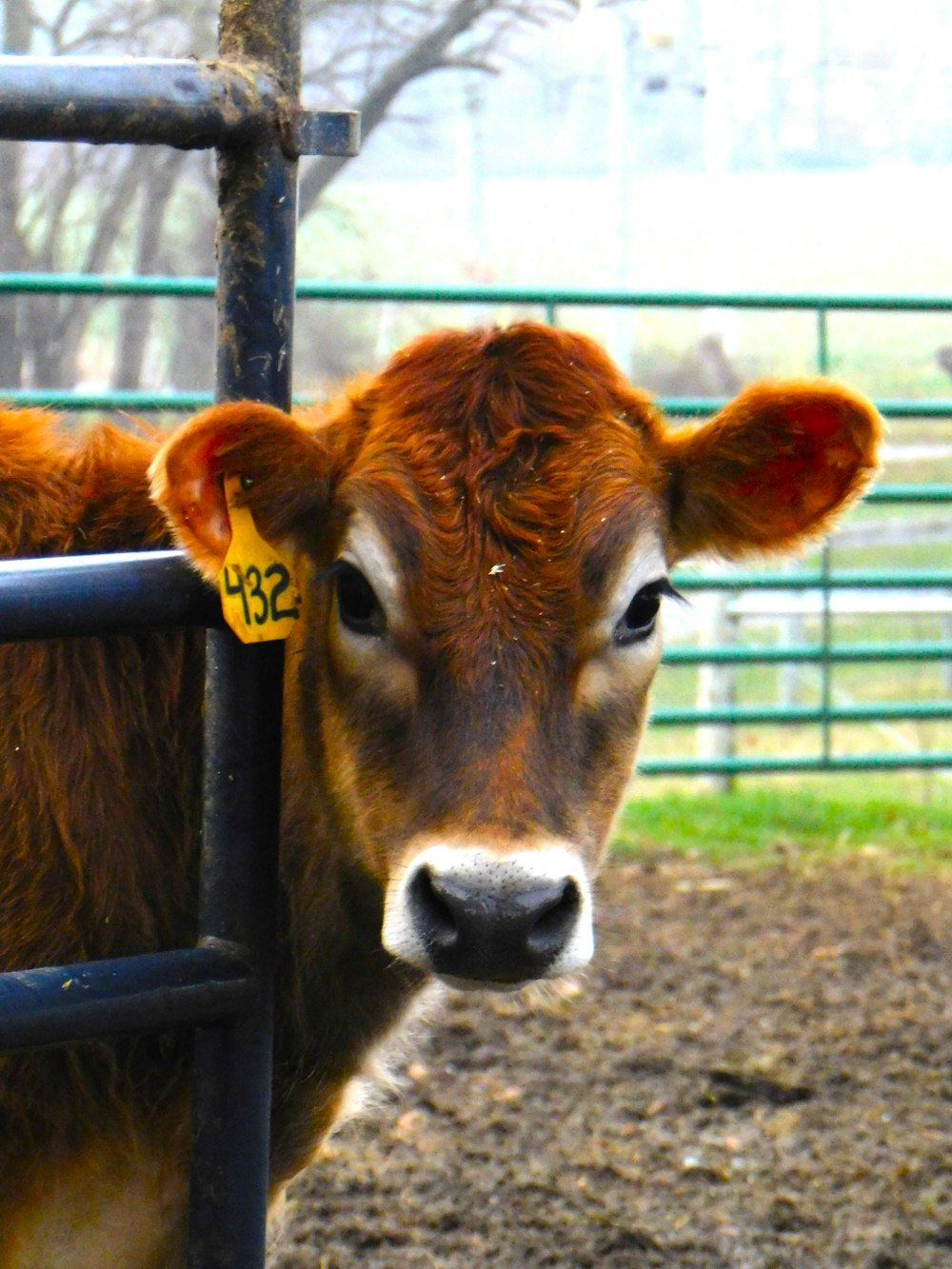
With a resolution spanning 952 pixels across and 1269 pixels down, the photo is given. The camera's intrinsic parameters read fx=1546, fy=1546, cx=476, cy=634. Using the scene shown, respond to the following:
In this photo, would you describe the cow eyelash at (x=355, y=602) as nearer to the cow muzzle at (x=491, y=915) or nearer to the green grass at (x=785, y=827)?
the cow muzzle at (x=491, y=915)

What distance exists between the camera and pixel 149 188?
6.33 meters

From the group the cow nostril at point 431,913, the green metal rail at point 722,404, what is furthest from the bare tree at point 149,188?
the cow nostril at point 431,913

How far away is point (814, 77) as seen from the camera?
8.73m

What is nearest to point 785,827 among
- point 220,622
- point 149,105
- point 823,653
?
point 823,653

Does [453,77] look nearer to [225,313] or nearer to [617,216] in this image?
[617,216]

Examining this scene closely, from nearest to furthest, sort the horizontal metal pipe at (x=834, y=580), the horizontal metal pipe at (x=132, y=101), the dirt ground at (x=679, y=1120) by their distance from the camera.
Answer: the horizontal metal pipe at (x=132, y=101), the dirt ground at (x=679, y=1120), the horizontal metal pipe at (x=834, y=580)

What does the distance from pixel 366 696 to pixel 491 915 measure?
49 centimetres

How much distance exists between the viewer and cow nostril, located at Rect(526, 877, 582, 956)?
2.00 metres

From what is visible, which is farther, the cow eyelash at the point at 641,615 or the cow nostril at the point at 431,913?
the cow eyelash at the point at 641,615

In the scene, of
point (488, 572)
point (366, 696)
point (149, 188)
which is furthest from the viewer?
point (149, 188)

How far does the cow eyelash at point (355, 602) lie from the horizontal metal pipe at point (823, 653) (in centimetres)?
463

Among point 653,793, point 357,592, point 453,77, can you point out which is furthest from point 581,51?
point 357,592

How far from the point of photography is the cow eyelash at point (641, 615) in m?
2.39

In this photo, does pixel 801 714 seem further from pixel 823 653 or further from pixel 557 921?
pixel 557 921
